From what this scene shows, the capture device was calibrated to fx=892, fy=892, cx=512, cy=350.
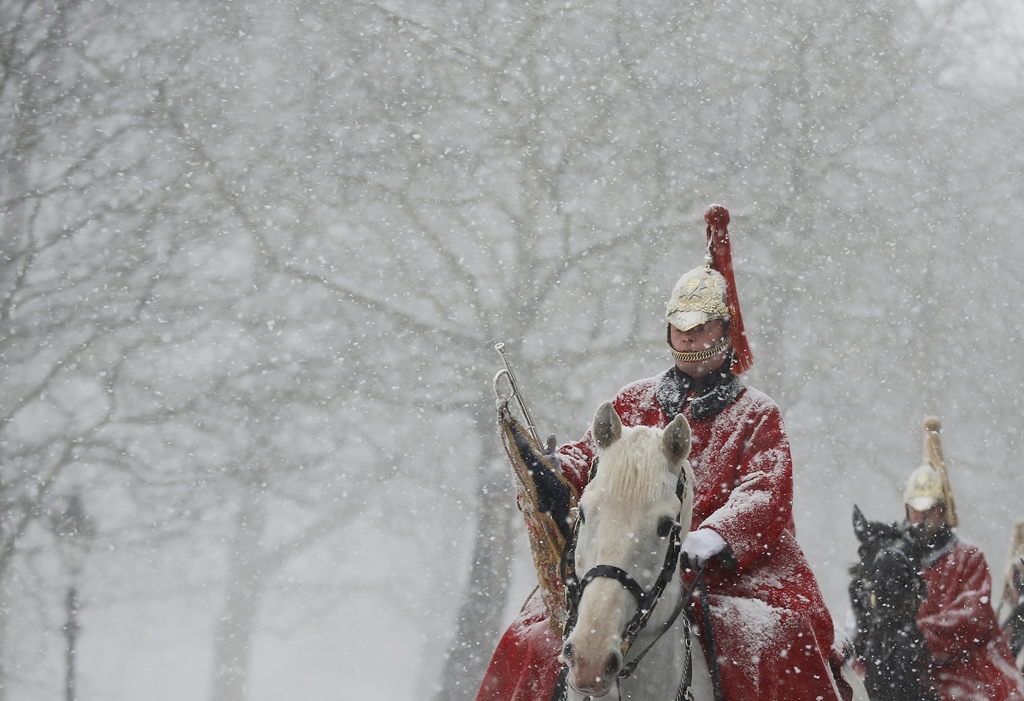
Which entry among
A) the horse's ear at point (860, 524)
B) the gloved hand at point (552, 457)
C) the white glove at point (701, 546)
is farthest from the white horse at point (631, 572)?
the horse's ear at point (860, 524)

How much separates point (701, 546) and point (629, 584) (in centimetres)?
58

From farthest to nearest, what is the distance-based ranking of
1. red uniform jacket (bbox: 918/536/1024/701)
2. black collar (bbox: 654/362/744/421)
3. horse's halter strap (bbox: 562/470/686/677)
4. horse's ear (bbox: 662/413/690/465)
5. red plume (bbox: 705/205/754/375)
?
red uniform jacket (bbox: 918/536/1024/701) < red plume (bbox: 705/205/754/375) < black collar (bbox: 654/362/744/421) < horse's ear (bbox: 662/413/690/465) < horse's halter strap (bbox: 562/470/686/677)

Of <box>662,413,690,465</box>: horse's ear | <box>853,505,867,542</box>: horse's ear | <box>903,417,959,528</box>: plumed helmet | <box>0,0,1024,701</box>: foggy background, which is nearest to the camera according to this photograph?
<box>662,413,690,465</box>: horse's ear

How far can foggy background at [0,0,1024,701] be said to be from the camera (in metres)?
10.4

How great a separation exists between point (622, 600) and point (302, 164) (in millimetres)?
10076

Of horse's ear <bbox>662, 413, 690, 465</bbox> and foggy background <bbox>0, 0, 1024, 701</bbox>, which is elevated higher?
foggy background <bbox>0, 0, 1024, 701</bbox>

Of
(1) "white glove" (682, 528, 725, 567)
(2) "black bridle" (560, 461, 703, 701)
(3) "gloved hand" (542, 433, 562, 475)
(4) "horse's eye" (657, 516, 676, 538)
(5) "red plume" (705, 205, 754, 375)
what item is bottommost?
(2) "black bridle" (560, 461, 703, 701)

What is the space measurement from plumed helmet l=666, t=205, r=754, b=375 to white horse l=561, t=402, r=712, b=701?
2.74 feet

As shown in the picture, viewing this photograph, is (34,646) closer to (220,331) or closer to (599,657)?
(220,331)

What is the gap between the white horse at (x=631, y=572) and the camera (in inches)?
71.9

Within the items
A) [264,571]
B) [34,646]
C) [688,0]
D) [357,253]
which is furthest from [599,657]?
[688,0]

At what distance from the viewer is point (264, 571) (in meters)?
11.7

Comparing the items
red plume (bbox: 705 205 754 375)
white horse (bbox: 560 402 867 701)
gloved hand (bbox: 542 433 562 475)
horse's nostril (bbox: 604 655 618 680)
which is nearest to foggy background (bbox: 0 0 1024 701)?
red plume (bbox: 705 205 754 375)

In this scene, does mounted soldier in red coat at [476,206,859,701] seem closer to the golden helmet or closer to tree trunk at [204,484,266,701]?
the golden helmet
